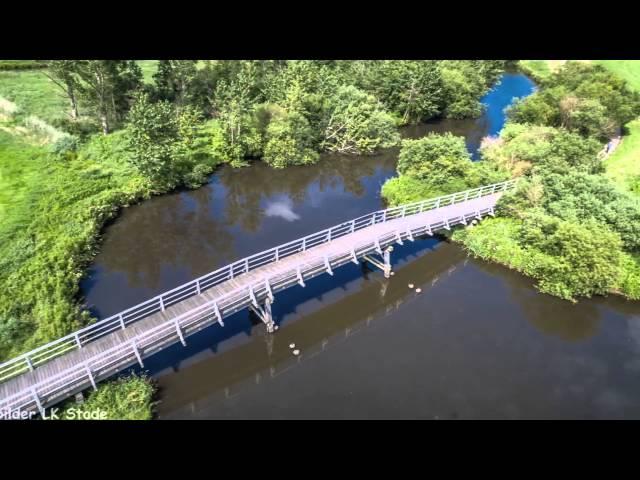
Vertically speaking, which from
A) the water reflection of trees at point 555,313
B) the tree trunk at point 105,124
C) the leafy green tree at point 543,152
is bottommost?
the water reflection of trees at point 555,313

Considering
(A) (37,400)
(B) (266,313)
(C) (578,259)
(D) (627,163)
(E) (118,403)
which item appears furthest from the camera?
(D) (627,163)

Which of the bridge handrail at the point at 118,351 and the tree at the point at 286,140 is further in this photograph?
the tree at the point at 286,140

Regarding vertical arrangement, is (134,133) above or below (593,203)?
above

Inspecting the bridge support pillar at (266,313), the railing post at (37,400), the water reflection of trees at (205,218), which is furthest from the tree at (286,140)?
the railing post at (37,400)

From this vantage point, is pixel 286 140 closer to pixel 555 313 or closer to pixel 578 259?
pixel 578 259

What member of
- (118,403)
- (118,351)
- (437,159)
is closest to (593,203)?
(437,159)

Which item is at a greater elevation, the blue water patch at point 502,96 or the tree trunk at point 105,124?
the tree trunk at point 105,124

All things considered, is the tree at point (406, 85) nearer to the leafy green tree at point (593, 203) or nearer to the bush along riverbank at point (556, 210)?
the bush along riverbank at point (556, 210)

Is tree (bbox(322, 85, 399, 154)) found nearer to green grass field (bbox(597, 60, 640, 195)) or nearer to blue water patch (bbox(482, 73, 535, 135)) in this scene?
blue water patch (bbox(482, 73, 535, 135))
